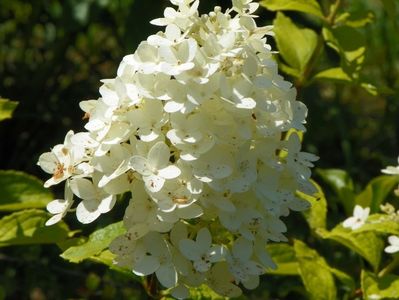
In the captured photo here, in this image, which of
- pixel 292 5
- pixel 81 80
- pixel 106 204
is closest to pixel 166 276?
pixel 106 204

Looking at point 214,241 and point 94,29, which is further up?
point 214,241

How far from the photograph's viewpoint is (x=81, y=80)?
3.00 m

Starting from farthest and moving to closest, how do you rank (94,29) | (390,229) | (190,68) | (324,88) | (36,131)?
(324,88) → (94,29) → (36,131) → (390,229) → (190,68)

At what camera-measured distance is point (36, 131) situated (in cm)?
Result: 289

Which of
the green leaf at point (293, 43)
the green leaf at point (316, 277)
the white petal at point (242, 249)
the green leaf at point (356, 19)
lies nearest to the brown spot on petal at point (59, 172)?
the white petal at point (242, 249)

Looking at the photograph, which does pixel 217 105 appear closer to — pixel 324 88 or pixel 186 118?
pixel 186 118

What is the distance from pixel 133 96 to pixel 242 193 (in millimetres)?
220

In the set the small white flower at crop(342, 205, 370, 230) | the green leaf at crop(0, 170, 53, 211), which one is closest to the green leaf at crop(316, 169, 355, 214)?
Answer: the small white flower at crop(342, 205, 370, 230)

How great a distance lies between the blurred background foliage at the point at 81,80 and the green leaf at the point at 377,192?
41 cm

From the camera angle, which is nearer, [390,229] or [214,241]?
[214,241]

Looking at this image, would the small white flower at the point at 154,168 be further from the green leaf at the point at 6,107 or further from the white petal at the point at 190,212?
the green leaf at the point at 6,107

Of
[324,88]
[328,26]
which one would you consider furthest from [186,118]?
[324,88]

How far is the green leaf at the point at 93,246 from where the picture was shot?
1.50 meters

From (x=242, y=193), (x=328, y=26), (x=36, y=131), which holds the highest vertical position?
(x=242, y=193)
